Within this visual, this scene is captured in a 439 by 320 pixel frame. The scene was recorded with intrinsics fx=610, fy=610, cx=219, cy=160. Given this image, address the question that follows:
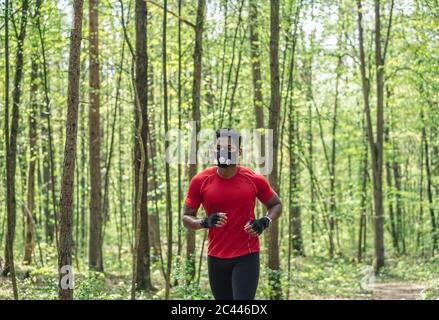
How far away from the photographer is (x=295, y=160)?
23.4m

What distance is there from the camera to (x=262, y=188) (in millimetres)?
4734

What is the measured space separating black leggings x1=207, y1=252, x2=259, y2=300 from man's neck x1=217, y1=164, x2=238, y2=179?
0.62m

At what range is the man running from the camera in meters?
4.59

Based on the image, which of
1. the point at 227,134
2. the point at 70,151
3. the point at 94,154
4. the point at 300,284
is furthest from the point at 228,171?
the point at 94,154

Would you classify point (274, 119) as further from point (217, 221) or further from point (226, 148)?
point (217, 221)

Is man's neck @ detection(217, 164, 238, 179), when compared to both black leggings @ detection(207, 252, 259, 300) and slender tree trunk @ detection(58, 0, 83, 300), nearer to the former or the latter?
black leggings @ detection(207, 252, 259, 300)

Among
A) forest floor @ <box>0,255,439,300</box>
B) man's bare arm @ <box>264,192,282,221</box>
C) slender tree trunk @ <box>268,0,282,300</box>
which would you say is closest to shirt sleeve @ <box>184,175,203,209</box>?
man's bare arm @ <box>264,192,282,221</box>

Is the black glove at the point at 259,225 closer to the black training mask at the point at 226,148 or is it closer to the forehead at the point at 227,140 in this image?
the black training mask at the point at 226,148

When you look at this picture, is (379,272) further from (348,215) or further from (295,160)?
(295,160)

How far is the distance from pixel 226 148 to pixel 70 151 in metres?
2.40

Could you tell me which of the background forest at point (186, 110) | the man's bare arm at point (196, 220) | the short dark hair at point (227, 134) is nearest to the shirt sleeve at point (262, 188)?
the short dark hair at point (227, 134)

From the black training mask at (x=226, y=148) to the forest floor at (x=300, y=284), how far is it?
395cm

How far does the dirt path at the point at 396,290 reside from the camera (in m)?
14.0
